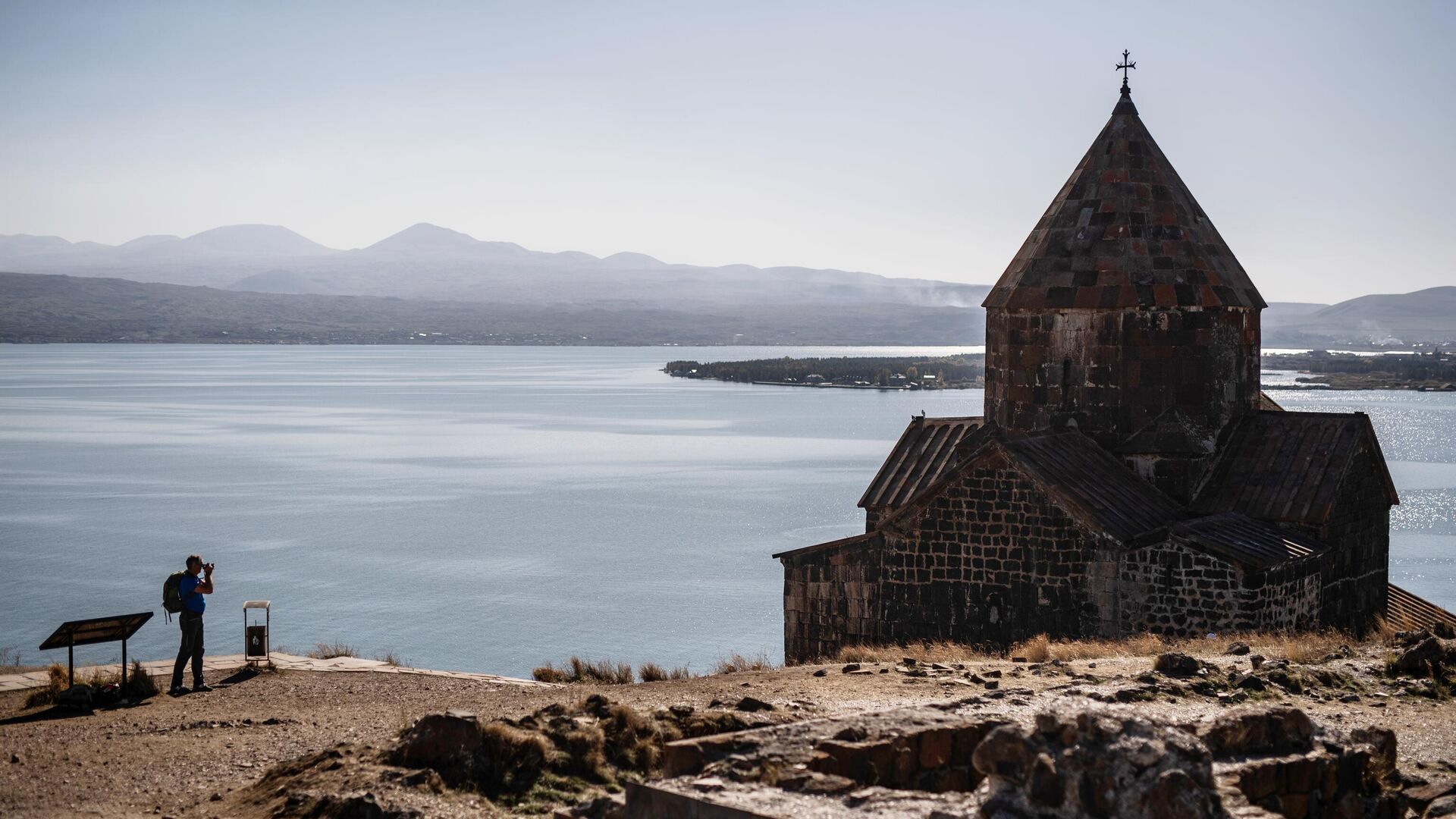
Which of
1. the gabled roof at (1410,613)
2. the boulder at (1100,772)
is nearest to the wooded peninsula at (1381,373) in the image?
the gabled roof at (1410,613)

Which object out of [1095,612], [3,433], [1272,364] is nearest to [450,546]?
[1095,612]

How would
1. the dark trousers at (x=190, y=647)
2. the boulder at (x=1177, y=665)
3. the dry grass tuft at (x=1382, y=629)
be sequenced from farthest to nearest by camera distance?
the dry grass tuft at (x=1382, y=629) → the dark trousers at (x=190, y=647) → the boulder at (x=1177, y=665)

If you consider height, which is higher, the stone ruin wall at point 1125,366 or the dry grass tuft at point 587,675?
the stone ruin wall at point 1125,366

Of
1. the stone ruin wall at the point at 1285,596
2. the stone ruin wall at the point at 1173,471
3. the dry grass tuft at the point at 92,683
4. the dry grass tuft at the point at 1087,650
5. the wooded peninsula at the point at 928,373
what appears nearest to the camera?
the dry grass tuft at the point at 92,683

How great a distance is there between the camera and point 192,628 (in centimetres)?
869

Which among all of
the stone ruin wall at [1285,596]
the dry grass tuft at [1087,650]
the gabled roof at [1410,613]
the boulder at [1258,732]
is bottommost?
the gabled roof at [1410,613]

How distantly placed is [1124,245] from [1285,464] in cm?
237

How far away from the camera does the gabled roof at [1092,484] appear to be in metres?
10.6

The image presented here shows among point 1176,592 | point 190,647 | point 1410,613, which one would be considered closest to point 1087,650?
point 1176,592

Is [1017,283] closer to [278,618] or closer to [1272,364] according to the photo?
[278,618]

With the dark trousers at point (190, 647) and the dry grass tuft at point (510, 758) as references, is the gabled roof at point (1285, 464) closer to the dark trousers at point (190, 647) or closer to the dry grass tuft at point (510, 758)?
the dry grass tuft at point (510, 758)

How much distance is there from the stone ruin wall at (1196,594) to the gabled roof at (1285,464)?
979 millimetres

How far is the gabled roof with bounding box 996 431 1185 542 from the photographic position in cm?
1061

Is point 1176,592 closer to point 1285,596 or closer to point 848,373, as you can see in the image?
point 1285,596
